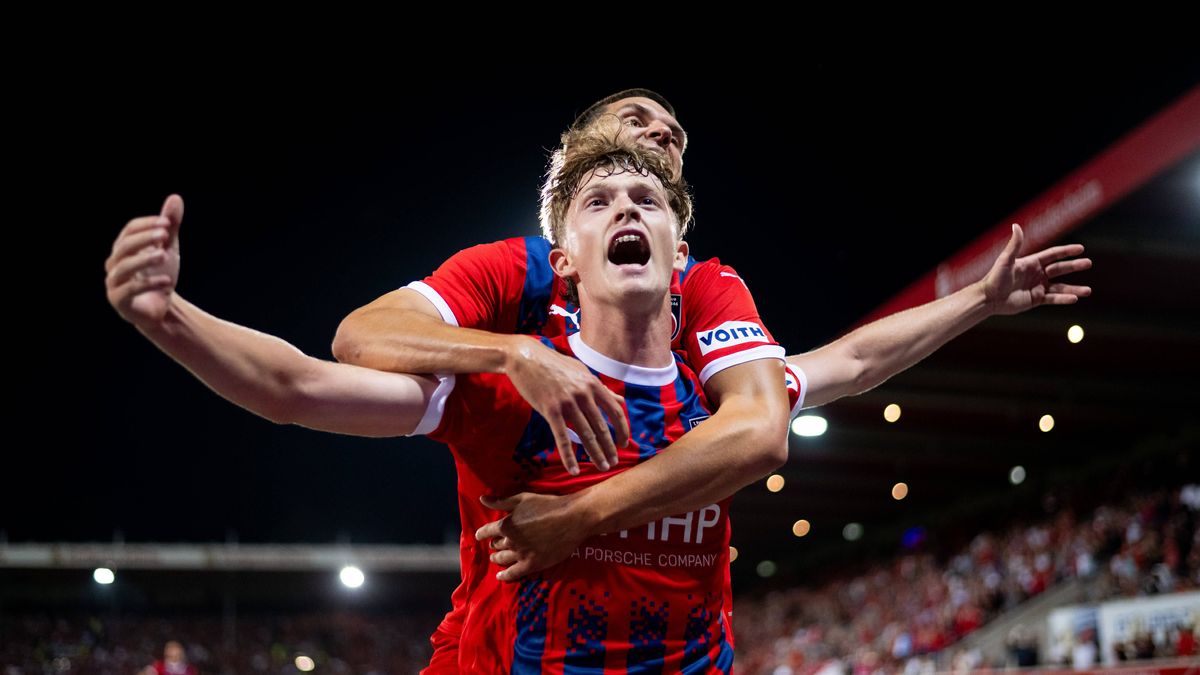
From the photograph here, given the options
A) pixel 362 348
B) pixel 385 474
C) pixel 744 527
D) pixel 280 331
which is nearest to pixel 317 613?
pixel 385 474

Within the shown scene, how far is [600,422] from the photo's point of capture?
2951 mm

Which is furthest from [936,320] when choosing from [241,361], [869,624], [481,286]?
[869,624]

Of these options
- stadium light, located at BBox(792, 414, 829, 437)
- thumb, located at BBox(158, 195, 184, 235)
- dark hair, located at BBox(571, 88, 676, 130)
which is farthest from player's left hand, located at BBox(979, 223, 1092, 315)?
stadium light, located at BBox(792, 414, 829, 437)

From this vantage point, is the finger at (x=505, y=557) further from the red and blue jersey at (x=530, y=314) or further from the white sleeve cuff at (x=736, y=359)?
the white sleeve cuff at (x=736, y=359)

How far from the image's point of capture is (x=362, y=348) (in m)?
3.52

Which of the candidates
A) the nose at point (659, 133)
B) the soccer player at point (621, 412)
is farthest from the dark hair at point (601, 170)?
the nose at point (659, 133)

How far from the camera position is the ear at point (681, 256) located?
379 centimetres

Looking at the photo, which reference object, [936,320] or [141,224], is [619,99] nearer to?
[936,320]

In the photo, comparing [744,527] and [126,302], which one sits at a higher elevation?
[744,527]

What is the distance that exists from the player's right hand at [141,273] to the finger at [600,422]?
40.5 inches

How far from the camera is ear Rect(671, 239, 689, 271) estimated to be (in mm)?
3787

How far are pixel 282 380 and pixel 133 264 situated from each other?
46 centimetres

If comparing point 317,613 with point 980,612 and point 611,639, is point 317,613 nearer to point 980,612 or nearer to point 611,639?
point 980,612

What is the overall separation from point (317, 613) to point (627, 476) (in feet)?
139
